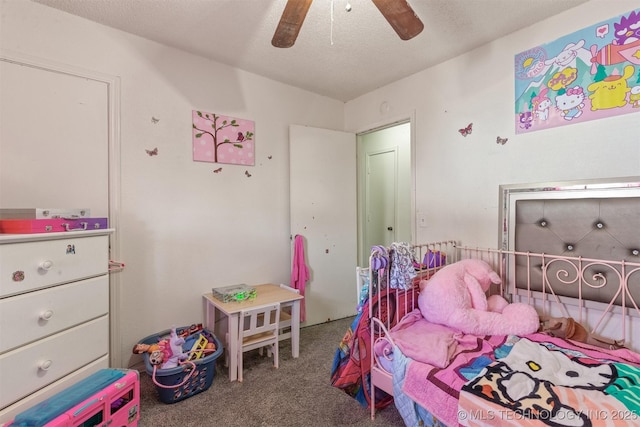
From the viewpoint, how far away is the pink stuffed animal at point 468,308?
5.27 feet

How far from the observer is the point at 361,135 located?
3277 millimetres

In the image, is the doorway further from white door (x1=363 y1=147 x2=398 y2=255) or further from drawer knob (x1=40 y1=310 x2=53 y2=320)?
drawer knob (x1=40 y1=310 x2=53 y2=320)

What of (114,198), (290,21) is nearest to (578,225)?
(290,21)

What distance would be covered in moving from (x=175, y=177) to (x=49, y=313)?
47.0 inches

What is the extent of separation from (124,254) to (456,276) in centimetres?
220

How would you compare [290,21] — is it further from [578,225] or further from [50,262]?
[578,225]

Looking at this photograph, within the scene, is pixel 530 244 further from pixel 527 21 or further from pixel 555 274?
pixel 527 21

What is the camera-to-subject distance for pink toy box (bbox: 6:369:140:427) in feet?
3.77

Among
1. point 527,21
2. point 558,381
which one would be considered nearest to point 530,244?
point 558,381

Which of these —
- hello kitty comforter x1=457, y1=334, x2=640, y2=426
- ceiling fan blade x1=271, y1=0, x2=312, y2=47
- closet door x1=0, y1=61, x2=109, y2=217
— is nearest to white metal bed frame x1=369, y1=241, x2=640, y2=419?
hello kitty comforter x1=457, y1=334, x2=640, y2=426

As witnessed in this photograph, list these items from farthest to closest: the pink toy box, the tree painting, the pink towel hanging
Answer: the pink towel hanging
the tree painting
the pink toy box

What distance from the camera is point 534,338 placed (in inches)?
61.1

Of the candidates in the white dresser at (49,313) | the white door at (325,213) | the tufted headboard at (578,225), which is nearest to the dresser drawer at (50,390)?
the white dresser at (49,313)

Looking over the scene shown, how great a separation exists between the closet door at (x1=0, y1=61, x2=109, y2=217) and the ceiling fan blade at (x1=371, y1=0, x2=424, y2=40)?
1856 mm
